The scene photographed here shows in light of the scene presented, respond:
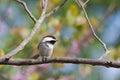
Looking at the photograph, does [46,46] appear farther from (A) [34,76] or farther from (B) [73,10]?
(A) [34,76]

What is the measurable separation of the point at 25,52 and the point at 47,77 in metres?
0.62

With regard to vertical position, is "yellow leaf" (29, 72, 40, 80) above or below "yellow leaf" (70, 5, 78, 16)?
below

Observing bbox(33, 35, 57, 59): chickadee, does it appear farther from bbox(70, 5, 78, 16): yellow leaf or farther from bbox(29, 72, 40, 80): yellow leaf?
bbox(29, 72, 40, 80): yellow leaf

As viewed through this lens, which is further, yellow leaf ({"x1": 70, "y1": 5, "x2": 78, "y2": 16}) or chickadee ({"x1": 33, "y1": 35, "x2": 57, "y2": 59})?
yellow leaf ({"x1": 70, "y1": 5, "x2": 78, "y2": 16})

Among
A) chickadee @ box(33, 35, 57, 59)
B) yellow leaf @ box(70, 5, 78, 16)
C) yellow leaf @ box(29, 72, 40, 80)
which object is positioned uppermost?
yellow leaf @ box(70, 5, 78, 16)

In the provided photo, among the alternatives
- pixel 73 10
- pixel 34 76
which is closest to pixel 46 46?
pixel 73 10

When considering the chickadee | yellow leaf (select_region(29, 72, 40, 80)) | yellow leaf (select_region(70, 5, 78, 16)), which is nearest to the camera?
the chickadee

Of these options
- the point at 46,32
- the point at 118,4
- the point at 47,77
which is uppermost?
the point at 118,4

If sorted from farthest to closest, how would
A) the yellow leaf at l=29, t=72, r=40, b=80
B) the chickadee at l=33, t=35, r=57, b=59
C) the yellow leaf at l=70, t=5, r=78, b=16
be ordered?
the yellow leaf at l=29, t=72, r=40, b=80 < the yellow leaf at l=70, t=5, r=78, b=16 < the chickadee at l=33, t=35, r=57, b=59

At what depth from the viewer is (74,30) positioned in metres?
5.36

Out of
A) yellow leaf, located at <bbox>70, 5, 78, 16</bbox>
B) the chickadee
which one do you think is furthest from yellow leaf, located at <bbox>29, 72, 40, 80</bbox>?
the chickadee

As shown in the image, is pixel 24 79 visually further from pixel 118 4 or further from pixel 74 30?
pixel 118 4

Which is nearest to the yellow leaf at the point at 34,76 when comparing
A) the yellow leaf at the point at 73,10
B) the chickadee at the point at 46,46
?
the yellow leaf at the point at 73,10

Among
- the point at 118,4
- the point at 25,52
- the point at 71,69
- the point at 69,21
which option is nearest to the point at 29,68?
the point at 25,52
